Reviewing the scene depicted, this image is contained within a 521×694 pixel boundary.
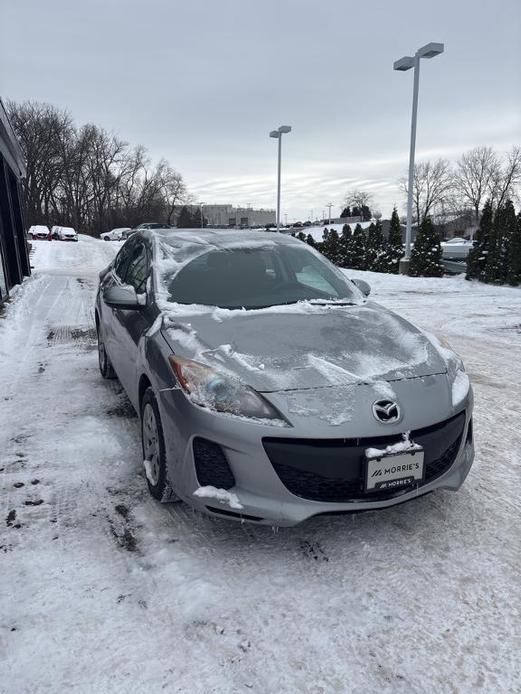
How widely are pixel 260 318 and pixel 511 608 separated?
197 centimetres

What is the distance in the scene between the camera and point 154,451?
Answer: 9.58ft

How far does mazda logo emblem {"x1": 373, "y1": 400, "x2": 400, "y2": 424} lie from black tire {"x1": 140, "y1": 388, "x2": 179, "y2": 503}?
1.12m

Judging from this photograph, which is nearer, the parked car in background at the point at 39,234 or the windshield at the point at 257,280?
the windshield at the point at 257,280

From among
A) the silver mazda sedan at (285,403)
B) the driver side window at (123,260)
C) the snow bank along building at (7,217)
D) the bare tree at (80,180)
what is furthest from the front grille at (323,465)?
the bare tree at (80,180)

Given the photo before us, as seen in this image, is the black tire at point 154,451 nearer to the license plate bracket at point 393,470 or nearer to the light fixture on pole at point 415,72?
the license plate bracket at point 393,470

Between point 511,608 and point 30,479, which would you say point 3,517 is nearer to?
point 30,479

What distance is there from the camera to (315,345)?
9.46ft

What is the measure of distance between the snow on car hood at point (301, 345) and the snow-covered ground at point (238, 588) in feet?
2.66

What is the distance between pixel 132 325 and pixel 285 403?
1.70 metres

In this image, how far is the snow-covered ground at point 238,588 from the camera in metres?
1.86

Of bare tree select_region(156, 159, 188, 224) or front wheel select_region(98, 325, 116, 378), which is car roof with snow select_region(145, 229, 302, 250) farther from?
bare tree select_region(156, 159, 188, 224)

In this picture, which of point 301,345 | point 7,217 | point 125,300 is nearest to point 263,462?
point 301,345

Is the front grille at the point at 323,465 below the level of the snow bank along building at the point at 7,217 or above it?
below

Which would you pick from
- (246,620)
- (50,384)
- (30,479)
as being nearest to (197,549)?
(246,620)
